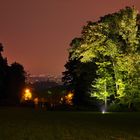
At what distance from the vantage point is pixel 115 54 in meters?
63.4

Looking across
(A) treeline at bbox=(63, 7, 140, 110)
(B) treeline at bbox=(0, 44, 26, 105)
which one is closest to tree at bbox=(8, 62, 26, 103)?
(B) treeline at bbox=(0, 44, 26, 105)

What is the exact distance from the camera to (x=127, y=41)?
210 ft

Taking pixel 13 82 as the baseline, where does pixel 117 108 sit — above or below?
below

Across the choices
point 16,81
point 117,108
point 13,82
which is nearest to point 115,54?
point 117,108

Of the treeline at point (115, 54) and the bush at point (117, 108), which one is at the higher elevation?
the treeline at point (115, 54)

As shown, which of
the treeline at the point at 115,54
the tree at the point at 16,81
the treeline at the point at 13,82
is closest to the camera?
the treeline at the point at 115,54

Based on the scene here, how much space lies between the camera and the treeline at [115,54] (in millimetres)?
62938

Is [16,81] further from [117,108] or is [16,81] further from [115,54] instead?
[115,54]

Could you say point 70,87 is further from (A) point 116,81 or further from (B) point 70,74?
(A) point 116,81

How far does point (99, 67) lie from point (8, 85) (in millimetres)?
34744

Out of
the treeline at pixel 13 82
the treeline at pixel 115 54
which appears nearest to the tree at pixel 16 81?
the treeline at pixel 13 82

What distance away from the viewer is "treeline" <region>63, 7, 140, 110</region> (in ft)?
206

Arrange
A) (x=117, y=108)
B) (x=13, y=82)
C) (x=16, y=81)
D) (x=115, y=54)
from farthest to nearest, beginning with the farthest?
(x=16, y=81)
(x=13, y=82)
(x=117, y=108)
(x=115, y=54)

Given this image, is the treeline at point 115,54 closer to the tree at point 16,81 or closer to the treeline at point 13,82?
the treeline at point 13,82
